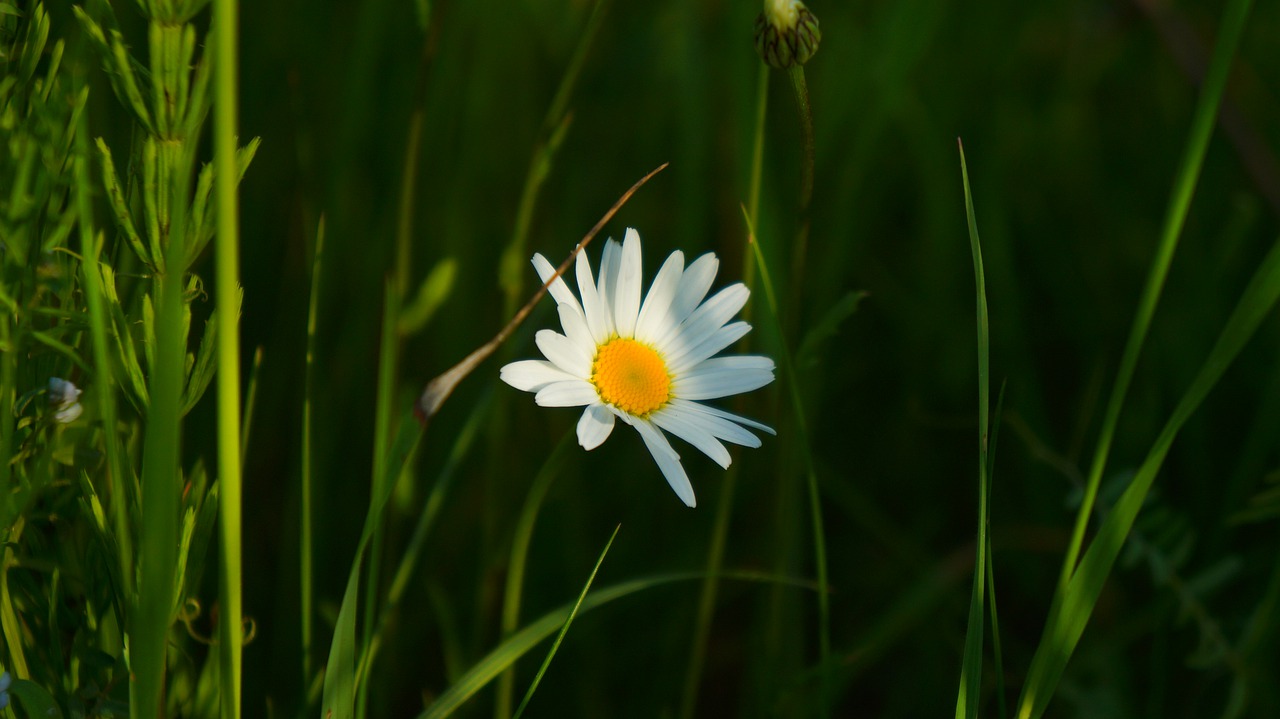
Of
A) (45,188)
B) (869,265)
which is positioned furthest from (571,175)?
(45,188)

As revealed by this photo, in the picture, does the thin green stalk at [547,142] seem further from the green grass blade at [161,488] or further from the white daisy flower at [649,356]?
the green grass blade at [161,488]

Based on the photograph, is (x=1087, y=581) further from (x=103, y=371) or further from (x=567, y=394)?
(x=103, y=371)

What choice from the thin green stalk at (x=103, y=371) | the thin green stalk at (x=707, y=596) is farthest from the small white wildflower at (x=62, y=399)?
the thin green stalk at (x=707, y=596)

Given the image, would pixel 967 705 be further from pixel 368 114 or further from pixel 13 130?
pixel 368 114

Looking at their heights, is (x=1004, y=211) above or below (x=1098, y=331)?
above

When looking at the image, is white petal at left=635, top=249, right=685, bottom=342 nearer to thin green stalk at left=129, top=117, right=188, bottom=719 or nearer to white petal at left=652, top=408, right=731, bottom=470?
white petal at left=652, top=408, right=731, bottom=470

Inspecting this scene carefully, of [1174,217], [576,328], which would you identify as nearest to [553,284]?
[576,328]

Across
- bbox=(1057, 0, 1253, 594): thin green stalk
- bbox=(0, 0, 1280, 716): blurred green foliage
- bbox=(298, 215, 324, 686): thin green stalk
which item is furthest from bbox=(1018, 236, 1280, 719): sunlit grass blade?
bbox=(298, 215, 324, 686): thin green stalk
